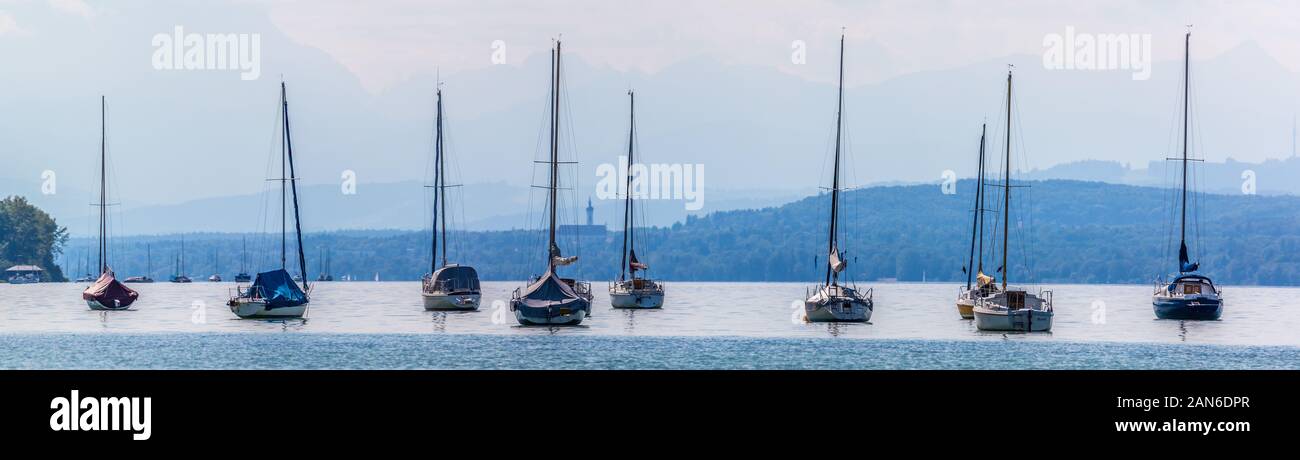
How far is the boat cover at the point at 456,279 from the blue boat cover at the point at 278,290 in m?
12.9

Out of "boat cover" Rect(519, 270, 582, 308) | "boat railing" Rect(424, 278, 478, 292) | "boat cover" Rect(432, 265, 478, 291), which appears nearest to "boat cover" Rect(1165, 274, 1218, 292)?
"boat cover" Rect(519, 270, 582, 308)

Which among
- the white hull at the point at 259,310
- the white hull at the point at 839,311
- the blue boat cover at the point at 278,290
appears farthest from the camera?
the white hull at the point at 259,310

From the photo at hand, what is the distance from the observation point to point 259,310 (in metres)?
102

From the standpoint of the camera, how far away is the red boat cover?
12975 centimetres

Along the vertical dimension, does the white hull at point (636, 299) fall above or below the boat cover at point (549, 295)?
below

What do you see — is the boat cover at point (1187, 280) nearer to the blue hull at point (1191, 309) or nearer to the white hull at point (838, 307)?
the blue hull at point (1191, 309)

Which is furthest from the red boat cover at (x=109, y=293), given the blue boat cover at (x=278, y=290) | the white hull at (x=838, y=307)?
the white hull at (x=838, y=307)

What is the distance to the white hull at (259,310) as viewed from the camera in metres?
100

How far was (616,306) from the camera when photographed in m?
122

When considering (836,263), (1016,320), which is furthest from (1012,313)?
(836,263)
